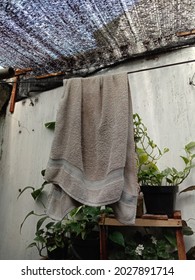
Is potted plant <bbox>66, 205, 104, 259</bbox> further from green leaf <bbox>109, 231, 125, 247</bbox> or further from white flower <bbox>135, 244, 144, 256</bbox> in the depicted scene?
white flower <bbox>135, 244, 144, 256</bbox>

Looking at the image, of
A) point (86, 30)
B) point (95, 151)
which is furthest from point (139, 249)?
point (86, 30)

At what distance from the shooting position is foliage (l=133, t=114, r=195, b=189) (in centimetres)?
99

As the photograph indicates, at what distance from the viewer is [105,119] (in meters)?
0.73

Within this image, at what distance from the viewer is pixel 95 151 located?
2.33 feet

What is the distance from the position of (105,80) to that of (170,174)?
54 centimetres

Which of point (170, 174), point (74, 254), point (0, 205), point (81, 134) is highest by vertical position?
point (81, 134)

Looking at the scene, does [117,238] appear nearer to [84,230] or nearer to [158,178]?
[84,230]

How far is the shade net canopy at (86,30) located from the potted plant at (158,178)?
0.49m

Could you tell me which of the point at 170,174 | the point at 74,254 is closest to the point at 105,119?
the point at 170,174

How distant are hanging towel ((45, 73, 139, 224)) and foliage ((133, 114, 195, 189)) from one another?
336 millimetres

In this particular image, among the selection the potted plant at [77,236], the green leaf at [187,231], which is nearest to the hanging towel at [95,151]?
the potted plant at [77,236]

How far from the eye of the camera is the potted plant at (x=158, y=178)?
0.92 meters

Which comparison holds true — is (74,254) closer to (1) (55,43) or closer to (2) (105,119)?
(2) (105,119)

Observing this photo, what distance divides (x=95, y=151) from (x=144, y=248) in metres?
0.51
